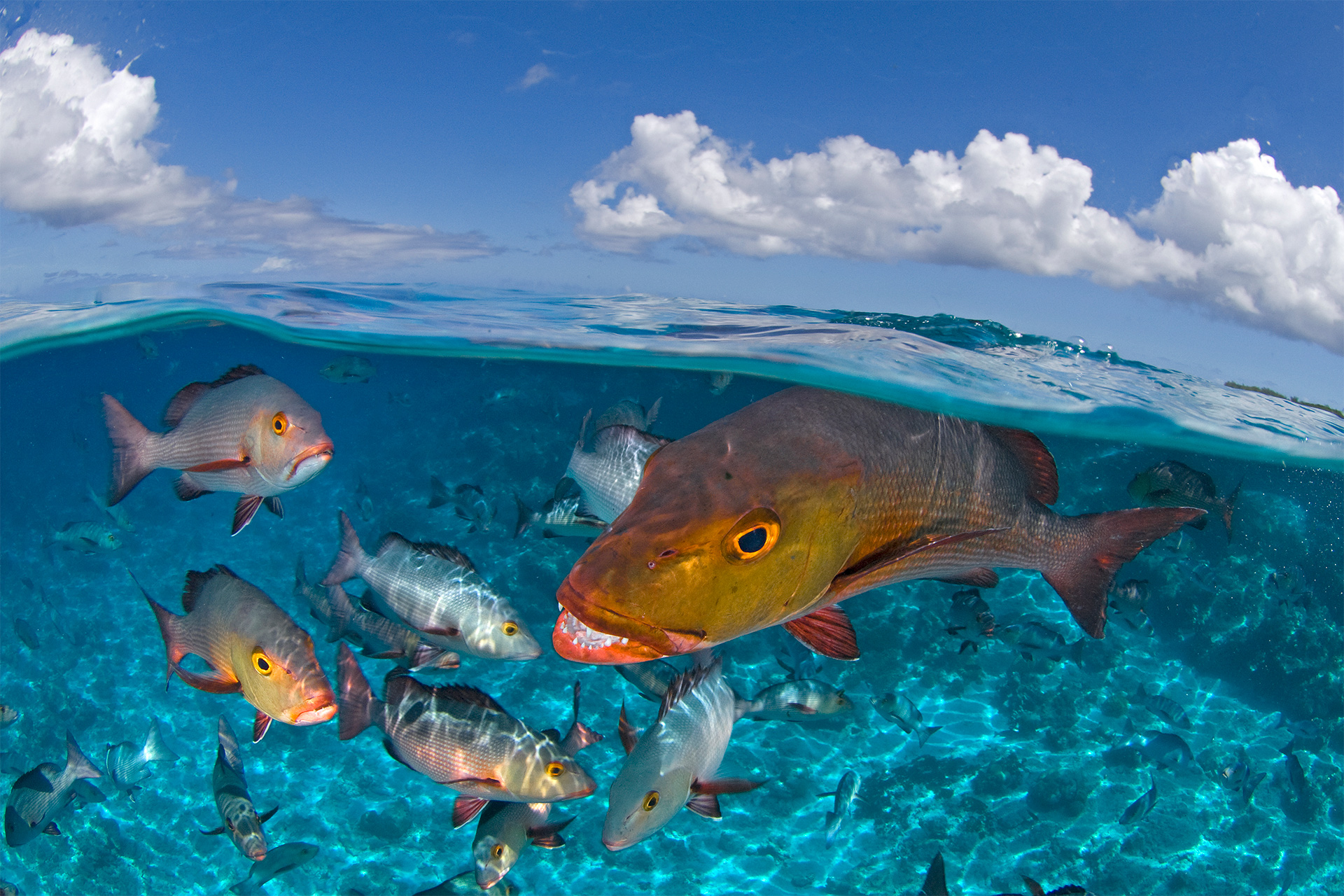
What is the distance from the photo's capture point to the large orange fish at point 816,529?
145 centimetres

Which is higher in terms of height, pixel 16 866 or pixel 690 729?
pixel 690 729

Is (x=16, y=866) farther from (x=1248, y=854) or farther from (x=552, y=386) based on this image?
(x=1248, y=854)

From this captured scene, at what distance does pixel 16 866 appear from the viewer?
962 centimetres

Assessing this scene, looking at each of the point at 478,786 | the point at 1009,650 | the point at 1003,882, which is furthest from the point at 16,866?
Answer: the point at 1009,650

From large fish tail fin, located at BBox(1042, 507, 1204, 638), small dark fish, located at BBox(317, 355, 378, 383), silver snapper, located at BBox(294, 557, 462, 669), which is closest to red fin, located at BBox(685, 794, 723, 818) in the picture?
silver snapper, located at BBox(294, 557, 462, 669)

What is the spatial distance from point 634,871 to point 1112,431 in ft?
34.9

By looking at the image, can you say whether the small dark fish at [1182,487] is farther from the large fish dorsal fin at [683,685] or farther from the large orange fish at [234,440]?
the large orange fish at [234,440]

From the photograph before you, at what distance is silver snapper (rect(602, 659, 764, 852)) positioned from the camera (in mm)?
3656

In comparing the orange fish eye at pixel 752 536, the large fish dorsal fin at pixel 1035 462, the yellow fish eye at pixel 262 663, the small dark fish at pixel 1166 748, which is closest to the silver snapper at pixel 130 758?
the yellow fish eye at pixel 262 663

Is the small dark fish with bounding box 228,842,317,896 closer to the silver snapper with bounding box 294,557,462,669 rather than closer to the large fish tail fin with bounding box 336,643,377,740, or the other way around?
the silver snapper with bounding box 294,557,462,669

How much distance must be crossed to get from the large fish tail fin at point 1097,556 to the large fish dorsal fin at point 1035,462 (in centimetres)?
14

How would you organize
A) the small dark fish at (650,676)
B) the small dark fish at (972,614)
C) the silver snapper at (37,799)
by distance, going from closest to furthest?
the small dark fish at (650,676)
the silver snapper at (37,799)
the small dark fish at (972,614)

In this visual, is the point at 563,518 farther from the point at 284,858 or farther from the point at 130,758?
the point at 130,758

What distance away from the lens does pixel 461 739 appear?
388 cm
